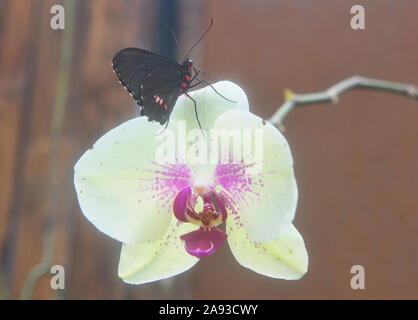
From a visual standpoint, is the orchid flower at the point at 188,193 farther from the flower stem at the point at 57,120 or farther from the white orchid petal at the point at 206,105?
the flower stem at the point at 57,120

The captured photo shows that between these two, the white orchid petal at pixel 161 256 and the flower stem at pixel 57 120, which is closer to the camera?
the white orchid petal at pixel 161 256

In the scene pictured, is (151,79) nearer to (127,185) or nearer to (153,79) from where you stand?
(153,79)

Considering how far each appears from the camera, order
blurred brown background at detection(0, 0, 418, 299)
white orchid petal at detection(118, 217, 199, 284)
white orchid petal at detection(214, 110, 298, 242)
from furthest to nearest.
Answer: blurred brown background at detection(0, 0, 418, 299), white orchid petal at detection(118, 217, 199, 284), white orchid petal at detection(214, 110, 298, 242)

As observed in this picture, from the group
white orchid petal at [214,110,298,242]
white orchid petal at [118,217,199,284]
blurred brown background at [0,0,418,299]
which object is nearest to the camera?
white orchid petal at [214,110,298,242]

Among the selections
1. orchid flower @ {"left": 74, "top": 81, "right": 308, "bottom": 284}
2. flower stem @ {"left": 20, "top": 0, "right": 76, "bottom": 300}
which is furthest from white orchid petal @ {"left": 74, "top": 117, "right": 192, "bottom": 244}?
flower stem @ {"left": 20, "top": 0, "right": 76, "bottom": 300}

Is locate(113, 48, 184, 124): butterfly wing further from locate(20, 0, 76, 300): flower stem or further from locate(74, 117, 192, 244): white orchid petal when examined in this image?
locate(20, 0, 76, 300): flower stem

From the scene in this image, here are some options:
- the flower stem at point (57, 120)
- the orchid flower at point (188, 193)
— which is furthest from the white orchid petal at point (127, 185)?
the flower stem at point (57, 120)
